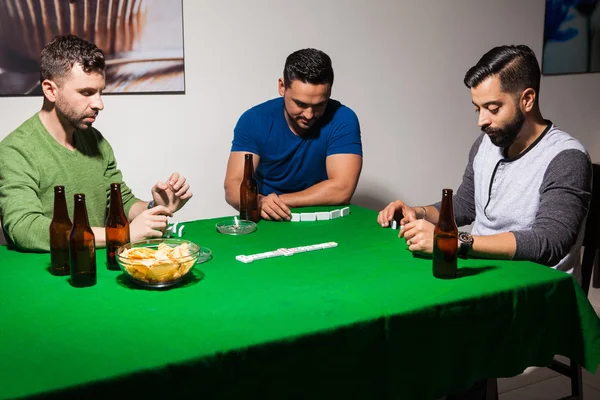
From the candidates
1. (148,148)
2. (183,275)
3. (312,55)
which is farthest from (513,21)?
(183,275)

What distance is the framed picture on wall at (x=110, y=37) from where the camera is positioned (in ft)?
10.1

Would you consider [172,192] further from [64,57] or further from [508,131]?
[508,131]

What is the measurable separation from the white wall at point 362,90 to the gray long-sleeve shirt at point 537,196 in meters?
1.68

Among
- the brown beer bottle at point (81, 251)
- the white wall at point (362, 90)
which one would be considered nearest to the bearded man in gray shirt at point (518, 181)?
the brown beer bottle at point (81, 251)

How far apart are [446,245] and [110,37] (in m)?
2.30

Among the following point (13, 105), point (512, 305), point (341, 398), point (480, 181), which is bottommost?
point (341, 398)

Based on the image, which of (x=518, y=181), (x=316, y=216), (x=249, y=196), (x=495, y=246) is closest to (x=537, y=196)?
(x=518, y=181)

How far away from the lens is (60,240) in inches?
69.6

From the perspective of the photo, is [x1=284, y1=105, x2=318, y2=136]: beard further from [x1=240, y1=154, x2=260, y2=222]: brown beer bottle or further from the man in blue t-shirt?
[x1=240, y1=154, x2=260, y2=222]: brown beer bottle

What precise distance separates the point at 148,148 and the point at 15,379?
2460 mm

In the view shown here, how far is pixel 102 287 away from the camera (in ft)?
5.38

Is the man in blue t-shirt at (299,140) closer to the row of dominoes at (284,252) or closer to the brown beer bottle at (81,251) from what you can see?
the row of dominoes at (284,252)

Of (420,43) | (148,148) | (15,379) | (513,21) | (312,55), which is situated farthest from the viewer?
(513,21)

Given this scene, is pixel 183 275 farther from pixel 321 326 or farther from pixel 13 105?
pixel 13 105
